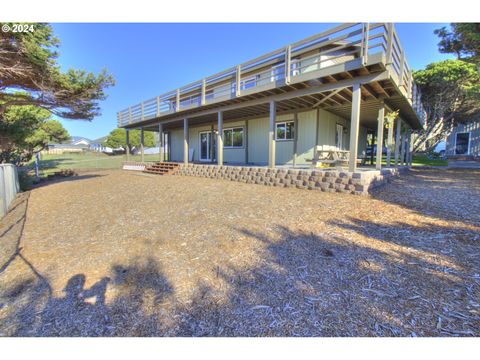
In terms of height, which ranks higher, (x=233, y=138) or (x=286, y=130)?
(x=286, y=130)

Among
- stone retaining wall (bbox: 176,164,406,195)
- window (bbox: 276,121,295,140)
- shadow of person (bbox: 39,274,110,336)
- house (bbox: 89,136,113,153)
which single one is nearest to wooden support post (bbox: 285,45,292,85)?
stone retaining wall (bbox: 176,164,406,195)

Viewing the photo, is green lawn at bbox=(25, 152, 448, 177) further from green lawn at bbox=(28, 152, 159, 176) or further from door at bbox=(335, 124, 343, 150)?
door at bbox=(335, 124, 343, 150)

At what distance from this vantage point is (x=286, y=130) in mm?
10867

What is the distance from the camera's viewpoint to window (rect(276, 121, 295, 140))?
34.9ft

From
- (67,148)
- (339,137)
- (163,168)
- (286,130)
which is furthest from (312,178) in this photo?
(67,148)

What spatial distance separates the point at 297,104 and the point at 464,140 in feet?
73.8

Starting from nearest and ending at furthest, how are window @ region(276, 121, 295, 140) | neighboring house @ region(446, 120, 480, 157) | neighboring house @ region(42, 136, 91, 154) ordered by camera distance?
window @ region(276, 121, 295, 140) < neighboring house @ region(446, 120, 480, 157) < neighboring house @ region(42, 136, 91, 154)

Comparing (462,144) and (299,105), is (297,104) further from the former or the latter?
(462,144)

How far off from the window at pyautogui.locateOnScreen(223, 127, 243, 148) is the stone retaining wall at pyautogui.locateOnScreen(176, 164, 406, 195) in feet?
12.7

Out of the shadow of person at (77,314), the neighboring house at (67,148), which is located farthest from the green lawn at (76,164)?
the shadow of person at (77,314)

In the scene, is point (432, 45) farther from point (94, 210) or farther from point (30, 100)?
point (30, 100)

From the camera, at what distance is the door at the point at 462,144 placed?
68.4 ft
